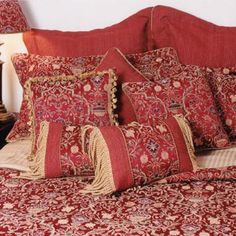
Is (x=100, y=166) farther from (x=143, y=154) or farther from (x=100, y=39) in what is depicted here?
(x=100, y=39)

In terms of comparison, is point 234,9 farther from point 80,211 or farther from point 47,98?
point 80,211

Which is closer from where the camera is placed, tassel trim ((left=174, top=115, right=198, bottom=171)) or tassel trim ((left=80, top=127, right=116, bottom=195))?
tassel trim ((left=80, top=127, right=116, bottom=195))

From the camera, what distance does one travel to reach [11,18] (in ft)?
8.05

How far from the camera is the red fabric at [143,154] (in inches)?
68.5

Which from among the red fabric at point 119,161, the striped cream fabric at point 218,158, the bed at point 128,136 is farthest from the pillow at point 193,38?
the red fabric at point 119,161

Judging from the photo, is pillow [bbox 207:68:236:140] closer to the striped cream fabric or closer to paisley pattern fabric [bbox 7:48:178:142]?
the striped cream fabric

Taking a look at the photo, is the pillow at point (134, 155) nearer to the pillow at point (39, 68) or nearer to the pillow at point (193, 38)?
the pillow at point (39, 68)

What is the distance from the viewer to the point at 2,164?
2025 millimetres

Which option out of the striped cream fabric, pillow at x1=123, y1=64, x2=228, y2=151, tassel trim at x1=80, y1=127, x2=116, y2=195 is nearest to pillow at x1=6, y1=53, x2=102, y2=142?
pillow at x1=123, y1=64, x2=228, y2=151

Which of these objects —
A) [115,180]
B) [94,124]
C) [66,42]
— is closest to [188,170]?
[115,180]

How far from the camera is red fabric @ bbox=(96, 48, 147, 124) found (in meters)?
2.20

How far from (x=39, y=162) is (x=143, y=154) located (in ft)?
1.41

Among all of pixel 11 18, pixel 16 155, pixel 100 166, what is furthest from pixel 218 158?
pixel 11 18

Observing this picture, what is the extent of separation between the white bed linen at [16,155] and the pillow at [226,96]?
91 centimetres
